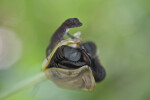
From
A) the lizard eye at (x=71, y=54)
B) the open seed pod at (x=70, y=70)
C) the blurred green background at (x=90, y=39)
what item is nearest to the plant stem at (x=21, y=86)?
the open seed pod at (x=70, y=70)

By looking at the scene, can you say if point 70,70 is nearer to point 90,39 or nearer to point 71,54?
point 71,54

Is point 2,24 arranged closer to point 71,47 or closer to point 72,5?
point 72,5

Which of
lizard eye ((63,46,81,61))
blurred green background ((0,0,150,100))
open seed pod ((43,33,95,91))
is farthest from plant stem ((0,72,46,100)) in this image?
blurred green background ((0,0,150,100))

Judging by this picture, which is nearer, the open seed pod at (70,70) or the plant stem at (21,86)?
the open seed pod at (70,70)

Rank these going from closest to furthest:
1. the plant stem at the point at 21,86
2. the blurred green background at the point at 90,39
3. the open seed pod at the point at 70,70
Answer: the open seed pod at the point at 70,70 → the plant stem at the point at 21,86 → the blurred green background at the point at 90,39

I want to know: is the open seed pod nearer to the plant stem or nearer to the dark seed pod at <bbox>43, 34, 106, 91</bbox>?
the dark seed pod at <bbox>43, 34, 106, 91</bbox>

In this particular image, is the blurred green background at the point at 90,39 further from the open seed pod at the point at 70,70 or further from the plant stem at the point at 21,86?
the open seed pod at the point at 70,70
